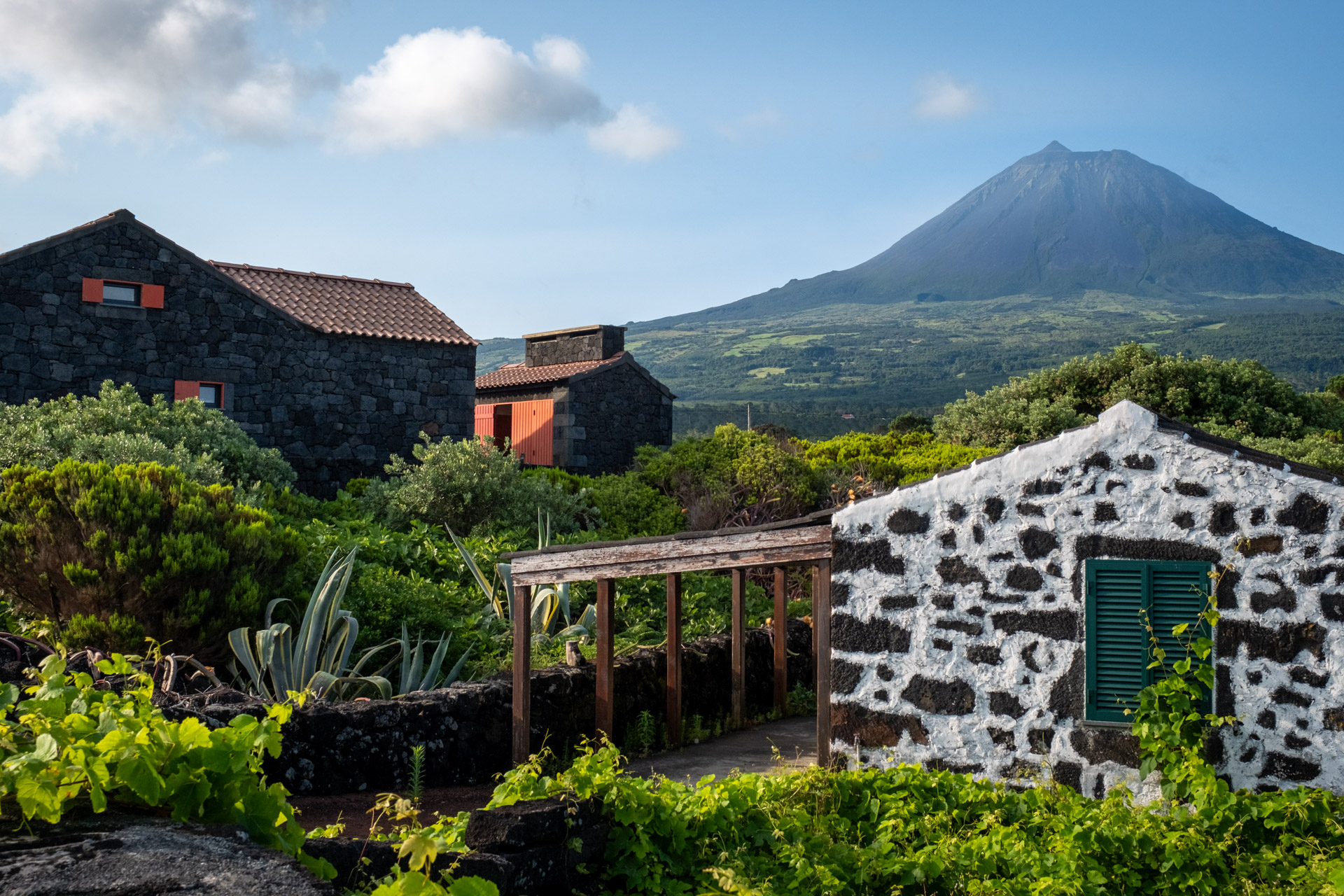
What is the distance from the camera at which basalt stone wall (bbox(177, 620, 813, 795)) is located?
26.0ft

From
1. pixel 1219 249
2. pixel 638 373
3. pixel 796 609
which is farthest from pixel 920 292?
pixel 796 609

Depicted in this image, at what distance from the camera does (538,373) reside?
29.1 metres

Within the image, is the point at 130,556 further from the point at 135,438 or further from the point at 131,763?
the point at 131,763

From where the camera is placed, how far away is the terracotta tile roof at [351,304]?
22.4 metres

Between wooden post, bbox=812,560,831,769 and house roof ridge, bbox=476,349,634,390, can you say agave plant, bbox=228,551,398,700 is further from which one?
house roof ridge, bbox=476,349,634,390

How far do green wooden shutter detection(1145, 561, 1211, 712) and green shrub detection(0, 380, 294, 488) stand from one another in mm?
10250

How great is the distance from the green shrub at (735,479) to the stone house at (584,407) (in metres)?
5.53

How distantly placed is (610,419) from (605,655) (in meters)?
18.9

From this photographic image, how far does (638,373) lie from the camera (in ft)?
93.0

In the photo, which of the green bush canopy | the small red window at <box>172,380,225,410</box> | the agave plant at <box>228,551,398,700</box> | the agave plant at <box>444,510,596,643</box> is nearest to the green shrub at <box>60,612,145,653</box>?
the agave plant at <box>228,551,398,700</box>

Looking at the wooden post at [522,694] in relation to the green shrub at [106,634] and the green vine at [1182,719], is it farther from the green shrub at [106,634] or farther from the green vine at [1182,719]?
the green vine at [1182,719]

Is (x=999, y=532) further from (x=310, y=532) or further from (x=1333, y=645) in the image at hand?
(x=310, y=532)

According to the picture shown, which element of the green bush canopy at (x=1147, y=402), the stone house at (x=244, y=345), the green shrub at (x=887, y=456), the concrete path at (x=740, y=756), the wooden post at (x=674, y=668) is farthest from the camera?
the green bush canopy at (x=1147, y=402)

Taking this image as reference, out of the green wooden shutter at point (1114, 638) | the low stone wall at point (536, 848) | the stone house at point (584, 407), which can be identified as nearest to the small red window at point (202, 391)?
the stone house at point (584, 407)
